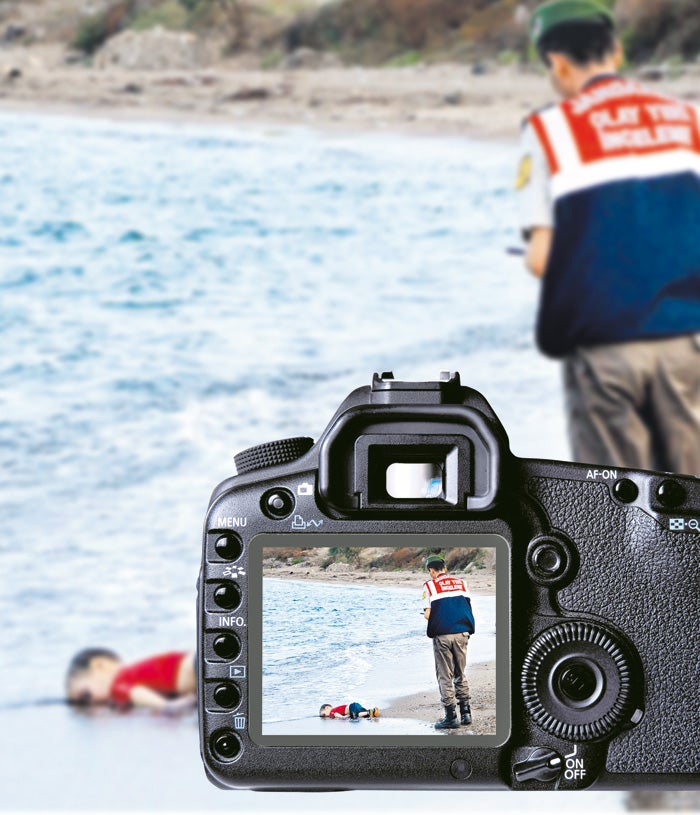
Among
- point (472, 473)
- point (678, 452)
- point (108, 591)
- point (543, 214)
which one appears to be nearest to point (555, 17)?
point (543, 214)

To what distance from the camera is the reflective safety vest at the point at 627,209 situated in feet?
7.04

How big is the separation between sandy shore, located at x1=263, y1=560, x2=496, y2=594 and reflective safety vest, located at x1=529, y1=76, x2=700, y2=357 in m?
1.60

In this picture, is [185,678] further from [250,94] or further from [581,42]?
[581,42]

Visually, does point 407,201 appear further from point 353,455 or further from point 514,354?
point 353,455

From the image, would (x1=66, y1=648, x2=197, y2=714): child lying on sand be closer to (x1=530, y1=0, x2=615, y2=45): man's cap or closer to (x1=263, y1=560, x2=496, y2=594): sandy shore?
(x1=530, y1=0, x2=615, y2=45): man's cap

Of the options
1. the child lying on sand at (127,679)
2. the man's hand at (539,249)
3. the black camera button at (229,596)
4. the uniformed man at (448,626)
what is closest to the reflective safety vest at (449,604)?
the uniformed man at (448,626)

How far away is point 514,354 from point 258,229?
1.89ft

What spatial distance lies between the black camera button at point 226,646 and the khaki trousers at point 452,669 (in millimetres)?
107

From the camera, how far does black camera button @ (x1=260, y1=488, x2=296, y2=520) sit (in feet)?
2.12

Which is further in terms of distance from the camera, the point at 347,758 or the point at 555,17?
the point at 555,17

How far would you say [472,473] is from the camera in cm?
64

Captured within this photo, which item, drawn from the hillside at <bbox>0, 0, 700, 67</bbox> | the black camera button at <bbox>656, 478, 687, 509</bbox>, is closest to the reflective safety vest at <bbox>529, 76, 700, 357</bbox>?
the hillside at <bbox>0, 0, 700, 67</bbox>

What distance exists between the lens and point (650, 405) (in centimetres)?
222

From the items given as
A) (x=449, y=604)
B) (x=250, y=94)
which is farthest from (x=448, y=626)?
(x=250, y=94)
